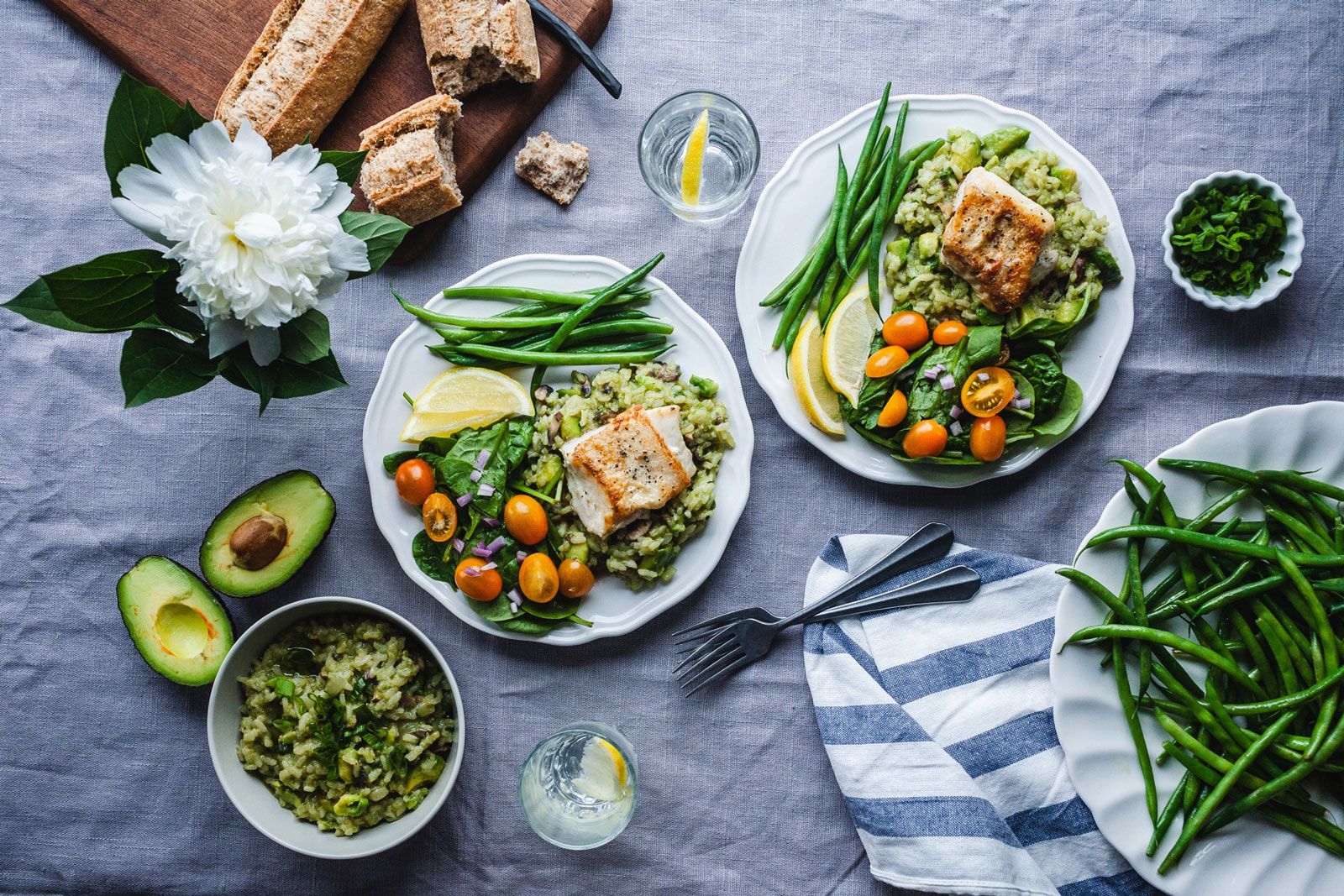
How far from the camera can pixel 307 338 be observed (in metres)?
2.42

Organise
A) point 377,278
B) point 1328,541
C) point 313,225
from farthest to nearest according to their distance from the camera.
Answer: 1. point 377,278
2. point 1328,541
3. point 313,225

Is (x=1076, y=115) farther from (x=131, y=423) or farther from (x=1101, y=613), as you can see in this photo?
(x=131, y=423)

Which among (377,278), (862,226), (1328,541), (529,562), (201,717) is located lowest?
(201,717)

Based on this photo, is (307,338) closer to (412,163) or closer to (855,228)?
(412,163)

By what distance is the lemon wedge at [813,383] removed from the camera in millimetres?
3043

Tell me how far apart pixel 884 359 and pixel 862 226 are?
499 mm

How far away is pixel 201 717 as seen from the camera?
3.28 meters

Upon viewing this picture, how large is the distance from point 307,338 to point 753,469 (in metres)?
1.61

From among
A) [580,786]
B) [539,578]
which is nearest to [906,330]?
[539,578]

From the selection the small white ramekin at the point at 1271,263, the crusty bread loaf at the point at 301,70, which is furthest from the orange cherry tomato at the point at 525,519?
the small white ramekin at the point at 1271,263

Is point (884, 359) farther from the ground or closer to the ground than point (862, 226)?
closer to the ground

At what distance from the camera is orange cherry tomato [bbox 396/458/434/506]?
2.99 metres

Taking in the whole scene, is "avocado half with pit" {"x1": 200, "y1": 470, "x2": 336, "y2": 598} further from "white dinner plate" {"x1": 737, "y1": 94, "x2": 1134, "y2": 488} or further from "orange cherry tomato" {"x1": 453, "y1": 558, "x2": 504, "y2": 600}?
"white dinner plate" {"x1": 737, "y1": 94, "x2": 1134, "y2": 488}

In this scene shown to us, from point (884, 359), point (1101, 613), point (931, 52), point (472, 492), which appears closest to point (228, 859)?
point (472, 492)
